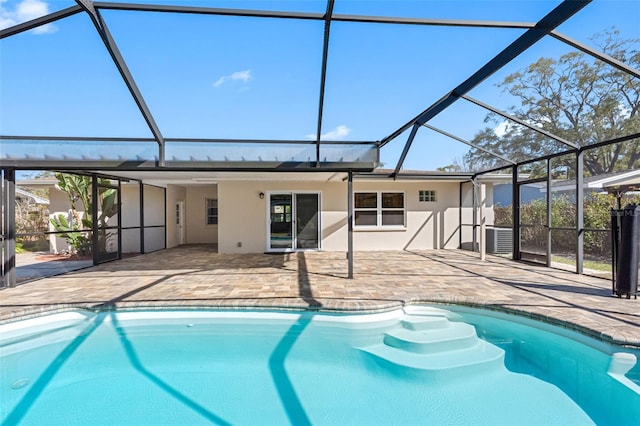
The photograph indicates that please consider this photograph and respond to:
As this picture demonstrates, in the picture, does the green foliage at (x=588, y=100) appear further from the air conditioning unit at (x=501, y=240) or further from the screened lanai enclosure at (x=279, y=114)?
the air conditioning unit at (x=501, y=240)

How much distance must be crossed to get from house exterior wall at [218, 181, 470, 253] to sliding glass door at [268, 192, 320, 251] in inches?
8.8

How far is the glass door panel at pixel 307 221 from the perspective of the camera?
39.9ft

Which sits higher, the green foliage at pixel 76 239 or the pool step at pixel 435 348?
the green foliage at pixel 76 239

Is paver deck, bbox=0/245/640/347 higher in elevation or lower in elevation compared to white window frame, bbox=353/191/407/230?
lower

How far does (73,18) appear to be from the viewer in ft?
17.3

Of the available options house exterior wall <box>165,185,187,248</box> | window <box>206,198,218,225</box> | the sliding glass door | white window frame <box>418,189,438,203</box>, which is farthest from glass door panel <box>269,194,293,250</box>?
white window frame <box>418,189,438,203</box>

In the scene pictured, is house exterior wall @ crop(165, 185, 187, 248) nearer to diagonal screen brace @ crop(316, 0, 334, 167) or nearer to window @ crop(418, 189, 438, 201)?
diagonal screen brace @ crop(316, 0, 334, 167)

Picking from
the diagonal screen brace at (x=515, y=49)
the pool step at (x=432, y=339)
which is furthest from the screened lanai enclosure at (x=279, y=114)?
the pool step at (x=432, y=339)

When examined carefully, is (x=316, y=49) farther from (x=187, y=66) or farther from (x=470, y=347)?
(x=470, y=347)

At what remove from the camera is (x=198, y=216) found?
50.0ft

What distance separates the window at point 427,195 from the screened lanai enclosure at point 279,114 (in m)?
0.08

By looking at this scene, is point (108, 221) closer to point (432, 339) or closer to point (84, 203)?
point (84, 203)

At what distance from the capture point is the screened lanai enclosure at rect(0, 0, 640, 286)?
4.90m

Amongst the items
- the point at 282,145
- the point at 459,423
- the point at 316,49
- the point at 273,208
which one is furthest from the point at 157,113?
the point at 459,423
